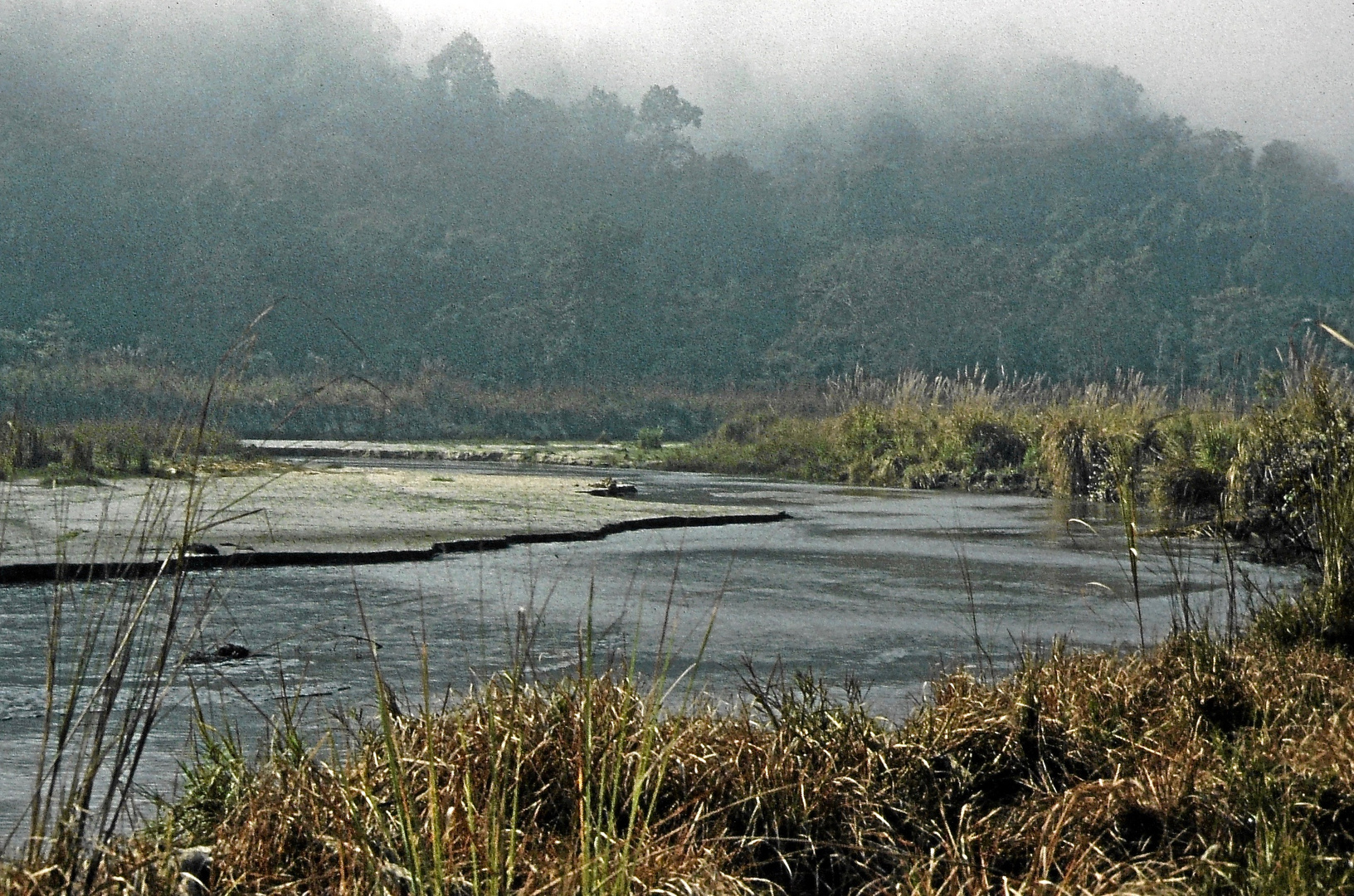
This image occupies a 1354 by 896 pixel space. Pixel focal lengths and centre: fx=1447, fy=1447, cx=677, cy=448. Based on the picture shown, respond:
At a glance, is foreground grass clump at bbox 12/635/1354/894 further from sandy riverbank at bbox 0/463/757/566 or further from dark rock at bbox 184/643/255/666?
sandy riverbank at bbox 0/463/757/566

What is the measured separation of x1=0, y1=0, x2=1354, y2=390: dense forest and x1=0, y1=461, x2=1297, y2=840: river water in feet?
170

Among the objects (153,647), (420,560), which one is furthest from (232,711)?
(420,560)

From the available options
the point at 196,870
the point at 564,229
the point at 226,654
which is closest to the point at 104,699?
the point at 196,870

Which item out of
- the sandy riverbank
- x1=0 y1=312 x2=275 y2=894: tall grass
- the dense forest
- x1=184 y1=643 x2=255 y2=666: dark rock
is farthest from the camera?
the dense forest

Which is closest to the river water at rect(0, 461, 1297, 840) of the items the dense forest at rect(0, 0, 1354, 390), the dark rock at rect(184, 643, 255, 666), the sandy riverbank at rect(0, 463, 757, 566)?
the dark rock at rect(184, 643, 255, 666)

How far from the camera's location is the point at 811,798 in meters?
4.39

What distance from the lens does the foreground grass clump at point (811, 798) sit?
138 inches

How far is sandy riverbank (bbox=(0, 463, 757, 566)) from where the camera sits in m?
11.2

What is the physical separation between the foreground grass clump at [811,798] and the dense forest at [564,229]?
191 ft

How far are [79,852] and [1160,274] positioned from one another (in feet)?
314

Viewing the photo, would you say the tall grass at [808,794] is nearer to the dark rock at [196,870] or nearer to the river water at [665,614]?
the dark rock at [196,870]

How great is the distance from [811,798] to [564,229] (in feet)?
265

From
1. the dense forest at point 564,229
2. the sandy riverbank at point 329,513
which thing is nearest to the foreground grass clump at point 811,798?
the sandy riverbank at point 329,513

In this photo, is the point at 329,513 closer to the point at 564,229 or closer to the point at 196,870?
the point at 196,870
